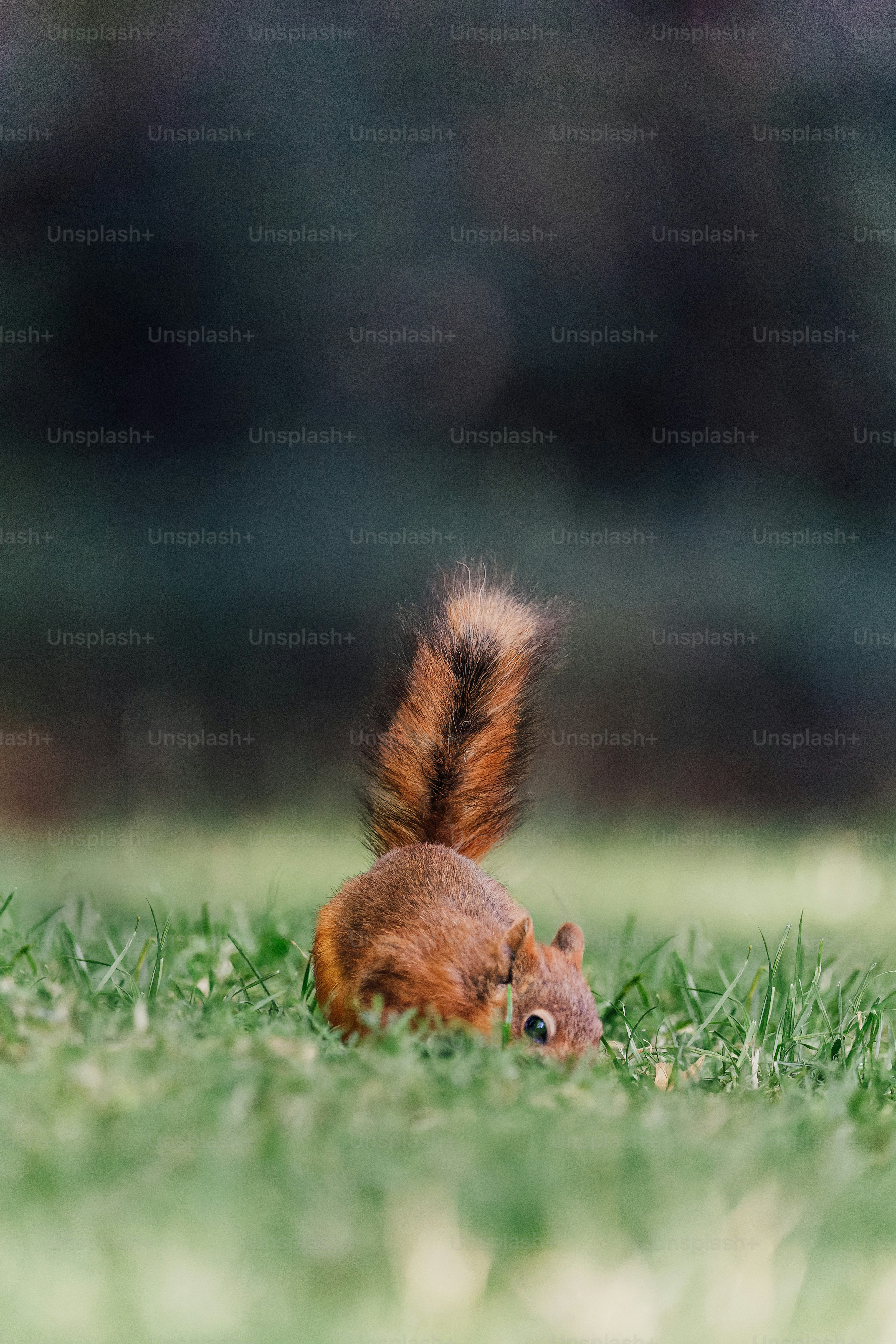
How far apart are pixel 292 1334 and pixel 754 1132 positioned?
952 mm

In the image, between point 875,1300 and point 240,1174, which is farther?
point 240,1174

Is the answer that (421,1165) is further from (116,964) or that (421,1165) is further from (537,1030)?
(116,964)

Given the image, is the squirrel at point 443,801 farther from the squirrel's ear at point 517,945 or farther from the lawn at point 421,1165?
the lawn at point 421,1165

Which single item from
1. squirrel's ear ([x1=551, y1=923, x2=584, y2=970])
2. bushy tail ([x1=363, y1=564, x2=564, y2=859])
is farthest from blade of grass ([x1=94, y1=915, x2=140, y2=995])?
squirrel's ear ([x1=551, y1=923, x2=584, y2=970])

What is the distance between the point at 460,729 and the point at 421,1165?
68.4 inches

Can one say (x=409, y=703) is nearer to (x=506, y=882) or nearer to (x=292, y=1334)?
(x=506, y=882)

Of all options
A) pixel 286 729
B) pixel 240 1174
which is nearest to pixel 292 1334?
pixel 240 1174

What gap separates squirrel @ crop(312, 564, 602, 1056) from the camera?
9.22 feet

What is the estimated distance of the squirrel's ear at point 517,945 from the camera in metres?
2.71

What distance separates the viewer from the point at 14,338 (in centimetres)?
736

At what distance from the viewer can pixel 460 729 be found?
3.41m

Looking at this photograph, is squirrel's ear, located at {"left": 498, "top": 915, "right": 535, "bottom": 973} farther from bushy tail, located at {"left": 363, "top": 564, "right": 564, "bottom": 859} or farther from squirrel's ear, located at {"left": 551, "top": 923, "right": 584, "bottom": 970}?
bushy tail, located at {"left": 363, "top": 564, "right": 564, "bottom": 859}

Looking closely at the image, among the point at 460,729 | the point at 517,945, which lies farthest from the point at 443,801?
the point at 517,945

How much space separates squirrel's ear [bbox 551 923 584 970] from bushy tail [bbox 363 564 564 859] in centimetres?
52
